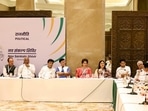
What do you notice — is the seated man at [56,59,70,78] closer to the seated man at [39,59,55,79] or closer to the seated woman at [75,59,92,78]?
the seated man at [39,59,55,79]

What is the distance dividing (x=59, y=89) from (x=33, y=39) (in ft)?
7.09

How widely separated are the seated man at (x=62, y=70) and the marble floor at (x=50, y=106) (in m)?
0.98

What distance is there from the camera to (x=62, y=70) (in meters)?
9.70

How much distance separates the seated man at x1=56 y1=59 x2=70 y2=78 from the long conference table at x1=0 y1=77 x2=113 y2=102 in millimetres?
635

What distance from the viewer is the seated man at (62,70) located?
30.8 feet

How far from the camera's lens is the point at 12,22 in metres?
10.4

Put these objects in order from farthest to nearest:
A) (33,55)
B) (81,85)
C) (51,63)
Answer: (33,55) < (51,63) < (81,85)

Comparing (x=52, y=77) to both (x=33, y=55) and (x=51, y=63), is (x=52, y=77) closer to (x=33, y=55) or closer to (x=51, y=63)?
(x=51, y=63)

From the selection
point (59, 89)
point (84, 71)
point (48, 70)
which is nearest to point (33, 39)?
point (48, 70)

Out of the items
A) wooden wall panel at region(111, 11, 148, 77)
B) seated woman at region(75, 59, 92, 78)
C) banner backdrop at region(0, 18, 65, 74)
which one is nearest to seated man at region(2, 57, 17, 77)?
banner backdrop at region(0, 18, 65, 74)

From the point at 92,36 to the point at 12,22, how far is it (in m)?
2.27

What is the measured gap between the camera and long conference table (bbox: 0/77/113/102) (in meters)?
8.75

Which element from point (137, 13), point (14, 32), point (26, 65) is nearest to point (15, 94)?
point (26, 65)

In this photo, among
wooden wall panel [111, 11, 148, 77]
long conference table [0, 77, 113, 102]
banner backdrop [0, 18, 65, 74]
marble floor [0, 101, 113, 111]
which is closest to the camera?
marble floor [0, 101, 113, 111]
